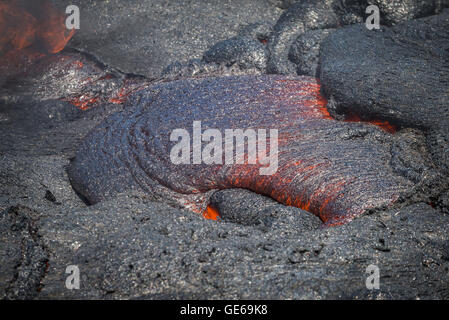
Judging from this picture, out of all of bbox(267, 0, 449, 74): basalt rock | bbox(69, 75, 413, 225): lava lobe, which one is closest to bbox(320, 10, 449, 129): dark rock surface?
bbox(69, 75, 413, 225): lava lobe

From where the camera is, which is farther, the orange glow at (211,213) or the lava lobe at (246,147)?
the orange glow at (211,213)

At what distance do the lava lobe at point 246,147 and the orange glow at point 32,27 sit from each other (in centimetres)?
243

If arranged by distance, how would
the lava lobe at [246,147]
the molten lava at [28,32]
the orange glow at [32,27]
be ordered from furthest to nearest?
the orange glow at [32,27] < the molten lava at [28,32] < the lava lobe at [246,147]

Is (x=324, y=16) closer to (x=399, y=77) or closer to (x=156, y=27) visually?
(x=399, y=77)

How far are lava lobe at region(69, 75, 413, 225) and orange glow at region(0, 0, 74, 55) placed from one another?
7.98 ft

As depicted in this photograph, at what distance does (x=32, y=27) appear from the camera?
6453 mm

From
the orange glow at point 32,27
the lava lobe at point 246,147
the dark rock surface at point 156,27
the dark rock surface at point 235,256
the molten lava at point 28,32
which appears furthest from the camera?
the orange glow at point 32,27

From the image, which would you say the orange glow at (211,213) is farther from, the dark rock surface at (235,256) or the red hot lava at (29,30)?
the red hot lava at (29,30)

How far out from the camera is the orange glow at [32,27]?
Result: 6.20 metres

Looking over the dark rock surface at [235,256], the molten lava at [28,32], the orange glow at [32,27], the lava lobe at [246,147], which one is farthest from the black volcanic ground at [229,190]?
the orange glow at [32,27]

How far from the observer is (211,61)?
215 inches

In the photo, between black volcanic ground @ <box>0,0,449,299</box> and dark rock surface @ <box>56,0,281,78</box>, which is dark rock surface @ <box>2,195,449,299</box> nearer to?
black volcanic ground @ <box>0,0,449,299</box>

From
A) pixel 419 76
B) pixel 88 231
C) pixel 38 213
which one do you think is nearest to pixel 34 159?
pixel 38 213
